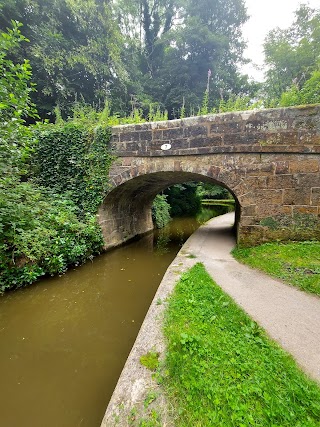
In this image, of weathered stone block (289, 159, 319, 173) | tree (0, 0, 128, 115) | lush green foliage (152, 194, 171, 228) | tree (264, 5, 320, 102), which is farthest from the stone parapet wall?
tree (264, 5, 320, 102)

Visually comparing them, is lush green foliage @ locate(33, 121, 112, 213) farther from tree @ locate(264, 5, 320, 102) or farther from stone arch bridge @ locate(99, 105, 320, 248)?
tree @ locate(264, 5, 320, 102)

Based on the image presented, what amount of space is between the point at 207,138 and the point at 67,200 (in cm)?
407

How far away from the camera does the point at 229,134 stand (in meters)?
4.71

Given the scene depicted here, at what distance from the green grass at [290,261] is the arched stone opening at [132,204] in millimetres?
1520

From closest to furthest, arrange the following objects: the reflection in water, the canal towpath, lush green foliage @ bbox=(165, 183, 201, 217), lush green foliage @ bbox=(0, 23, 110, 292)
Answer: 1. the canal towpath
2. the reflection in water
3. lush green foliage @ bbox=(0, 23, 110, 292)
4. lush green foliage @ bbox=(165, 183, 201, 217)

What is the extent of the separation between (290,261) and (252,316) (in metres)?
1.93

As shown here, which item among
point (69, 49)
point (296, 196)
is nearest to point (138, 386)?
point (296, 196)

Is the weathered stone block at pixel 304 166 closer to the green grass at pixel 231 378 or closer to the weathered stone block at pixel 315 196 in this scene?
the weathered stone block at pixel 315 196

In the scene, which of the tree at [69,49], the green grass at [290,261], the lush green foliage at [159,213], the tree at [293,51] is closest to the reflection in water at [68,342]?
the green grass at [290,261]

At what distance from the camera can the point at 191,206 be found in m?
17.8

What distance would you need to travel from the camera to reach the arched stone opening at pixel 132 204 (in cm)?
621

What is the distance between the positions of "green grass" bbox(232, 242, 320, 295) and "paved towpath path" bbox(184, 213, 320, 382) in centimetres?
17

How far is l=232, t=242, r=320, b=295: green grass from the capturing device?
3.01m

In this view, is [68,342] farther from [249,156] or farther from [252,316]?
[249,156]
